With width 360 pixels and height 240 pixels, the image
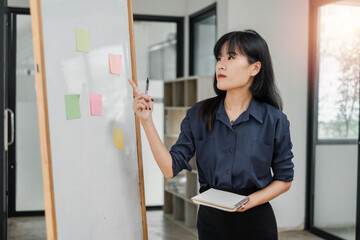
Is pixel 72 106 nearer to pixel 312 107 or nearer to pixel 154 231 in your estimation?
pixel 154 231

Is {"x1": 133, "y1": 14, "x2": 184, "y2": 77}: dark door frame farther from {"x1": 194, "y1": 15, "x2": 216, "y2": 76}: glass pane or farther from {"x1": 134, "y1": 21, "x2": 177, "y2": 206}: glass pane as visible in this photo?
{"x1": 194, "y1": 15, "x2": 216, "y2": 76}: glass pane

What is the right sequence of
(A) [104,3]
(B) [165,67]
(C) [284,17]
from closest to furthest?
(A) [104,3] < (C) [284,17] < (B) [165,67]

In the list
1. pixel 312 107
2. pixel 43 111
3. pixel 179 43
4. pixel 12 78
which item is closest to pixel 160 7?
pixel 179 43

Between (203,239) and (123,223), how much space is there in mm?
320

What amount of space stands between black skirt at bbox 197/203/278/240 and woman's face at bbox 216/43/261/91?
1.44 feet

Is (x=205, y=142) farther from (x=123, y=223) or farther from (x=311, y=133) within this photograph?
Answer: (x=311, y=133)

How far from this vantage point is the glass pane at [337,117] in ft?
12.5

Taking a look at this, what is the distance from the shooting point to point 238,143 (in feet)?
5.27

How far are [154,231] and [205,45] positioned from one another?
200cm

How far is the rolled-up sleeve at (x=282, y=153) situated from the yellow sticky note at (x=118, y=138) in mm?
570

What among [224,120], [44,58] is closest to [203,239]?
[224,120]

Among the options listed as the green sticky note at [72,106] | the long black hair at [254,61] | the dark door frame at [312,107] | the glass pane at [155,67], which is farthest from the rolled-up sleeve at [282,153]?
the glass pane at [155,67]

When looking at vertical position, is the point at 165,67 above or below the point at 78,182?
above

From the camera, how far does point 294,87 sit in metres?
4.29
